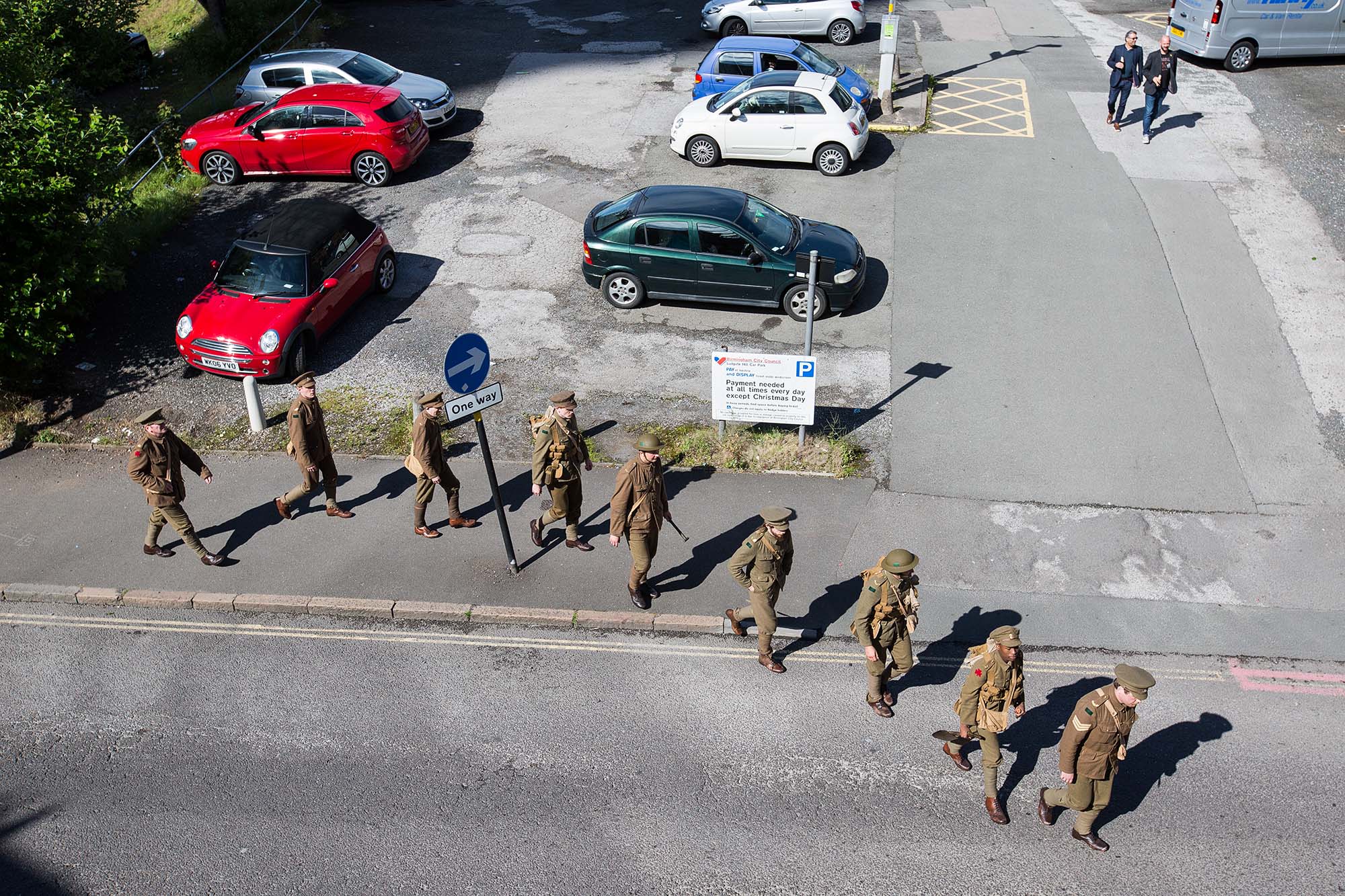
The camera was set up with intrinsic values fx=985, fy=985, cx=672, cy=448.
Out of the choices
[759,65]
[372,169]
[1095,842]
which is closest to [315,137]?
[372,169]

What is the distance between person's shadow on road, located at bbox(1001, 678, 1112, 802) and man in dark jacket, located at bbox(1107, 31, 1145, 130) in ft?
45.2

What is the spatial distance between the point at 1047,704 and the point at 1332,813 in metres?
2.05

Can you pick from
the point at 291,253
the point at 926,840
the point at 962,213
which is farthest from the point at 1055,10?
the point at 926,840

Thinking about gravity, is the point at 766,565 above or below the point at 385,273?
above

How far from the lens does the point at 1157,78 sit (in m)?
17.6

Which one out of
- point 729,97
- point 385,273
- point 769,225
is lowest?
point 385,273

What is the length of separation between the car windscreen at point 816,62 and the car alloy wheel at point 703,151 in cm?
298

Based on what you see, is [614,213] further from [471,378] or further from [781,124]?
[471,378]

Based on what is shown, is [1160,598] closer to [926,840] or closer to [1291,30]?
[926,840]

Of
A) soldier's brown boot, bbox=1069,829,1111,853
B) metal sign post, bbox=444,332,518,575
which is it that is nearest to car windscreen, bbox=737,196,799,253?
metal sign post, bbox=444,332,518,575

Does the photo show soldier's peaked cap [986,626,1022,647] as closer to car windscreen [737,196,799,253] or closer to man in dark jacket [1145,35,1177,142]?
car windscreen [737,196,799,253]

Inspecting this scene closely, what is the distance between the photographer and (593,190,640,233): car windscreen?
544 inches

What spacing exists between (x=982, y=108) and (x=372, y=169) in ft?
39.7

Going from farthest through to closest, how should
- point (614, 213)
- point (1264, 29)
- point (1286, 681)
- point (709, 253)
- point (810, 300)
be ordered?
point (1264, 29) → point (614, 213) → point (709, 253) → point (810, 300) → point (1286, 681)
